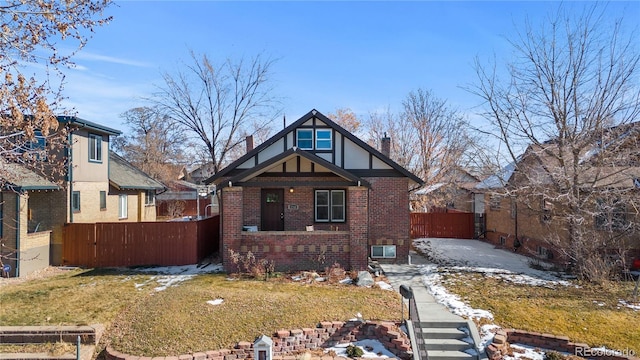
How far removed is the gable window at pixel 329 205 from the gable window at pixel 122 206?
1135 centimetres

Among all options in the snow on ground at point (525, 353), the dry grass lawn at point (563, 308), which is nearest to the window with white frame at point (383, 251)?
the dry grass lawn at point (563, 308)

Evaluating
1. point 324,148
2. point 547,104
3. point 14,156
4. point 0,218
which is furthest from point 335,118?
point 14,156

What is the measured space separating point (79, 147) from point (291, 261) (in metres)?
10.3

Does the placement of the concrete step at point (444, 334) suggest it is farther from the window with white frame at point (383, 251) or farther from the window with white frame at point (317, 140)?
the window with white frame at point (317, 140)

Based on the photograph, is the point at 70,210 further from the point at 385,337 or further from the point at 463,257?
the point at 463,257

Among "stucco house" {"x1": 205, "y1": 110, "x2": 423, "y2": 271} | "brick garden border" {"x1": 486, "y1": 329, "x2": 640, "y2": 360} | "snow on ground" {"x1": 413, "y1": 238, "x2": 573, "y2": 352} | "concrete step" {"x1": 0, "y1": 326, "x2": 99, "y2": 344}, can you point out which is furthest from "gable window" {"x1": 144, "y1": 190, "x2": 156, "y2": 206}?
"brick garden border" {"x1": 486, "y1": 329, "x2": 640, "y2": 360}

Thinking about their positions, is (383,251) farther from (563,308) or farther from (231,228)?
(563,308)

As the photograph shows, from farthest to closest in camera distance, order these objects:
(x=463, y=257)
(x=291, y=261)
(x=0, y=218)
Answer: (x=463, y=257)
(x=291, y=261)
(x=0, y=218)

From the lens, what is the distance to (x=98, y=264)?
13492 millimetres

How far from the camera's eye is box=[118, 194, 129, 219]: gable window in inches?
733

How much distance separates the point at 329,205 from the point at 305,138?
2.97 meters

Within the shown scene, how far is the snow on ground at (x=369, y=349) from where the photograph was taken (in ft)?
23.7

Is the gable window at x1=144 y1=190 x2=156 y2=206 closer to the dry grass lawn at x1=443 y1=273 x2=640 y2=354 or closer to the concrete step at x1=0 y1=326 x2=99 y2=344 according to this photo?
the concrete step at x1=0 y1=326 x2=99 y2=344

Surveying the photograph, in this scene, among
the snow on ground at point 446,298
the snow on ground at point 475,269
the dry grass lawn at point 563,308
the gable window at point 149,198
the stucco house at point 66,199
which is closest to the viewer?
the dry grass lawn at point 563,308
